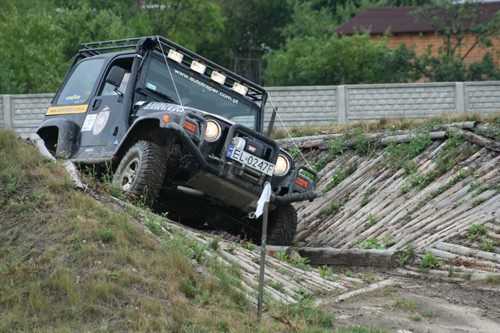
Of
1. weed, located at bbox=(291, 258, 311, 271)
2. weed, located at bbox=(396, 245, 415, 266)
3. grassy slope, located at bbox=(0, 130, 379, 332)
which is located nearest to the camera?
grassy slope, located at bbox=(0, 130, 379, 332)

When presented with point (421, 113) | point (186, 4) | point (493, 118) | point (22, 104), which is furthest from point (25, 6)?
point (493, 118)

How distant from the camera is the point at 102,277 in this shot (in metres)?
6.11

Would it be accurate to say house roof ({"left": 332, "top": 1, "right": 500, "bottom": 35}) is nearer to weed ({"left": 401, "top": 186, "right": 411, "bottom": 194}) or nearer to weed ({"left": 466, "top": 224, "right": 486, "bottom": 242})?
weed ({"left": 401, "top": 186, "right": 411, "bottom": 194})

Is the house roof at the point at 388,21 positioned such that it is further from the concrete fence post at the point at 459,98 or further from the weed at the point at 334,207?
the weed at the point at 334,207

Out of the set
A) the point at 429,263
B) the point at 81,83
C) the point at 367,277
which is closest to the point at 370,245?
the point at 429,263

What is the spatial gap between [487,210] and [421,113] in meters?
9.45

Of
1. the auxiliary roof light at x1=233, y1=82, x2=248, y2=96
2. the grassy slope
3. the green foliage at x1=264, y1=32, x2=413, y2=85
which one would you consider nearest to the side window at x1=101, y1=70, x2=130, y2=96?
the auxiliary roof light at x1=233, y1=82, x2=248, y2=96

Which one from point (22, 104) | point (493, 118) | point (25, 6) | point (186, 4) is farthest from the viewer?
point (25, 6)

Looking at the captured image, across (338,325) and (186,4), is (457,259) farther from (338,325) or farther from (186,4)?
(186,4)

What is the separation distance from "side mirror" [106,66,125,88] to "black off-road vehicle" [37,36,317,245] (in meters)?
0.01

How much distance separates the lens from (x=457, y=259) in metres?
8.41

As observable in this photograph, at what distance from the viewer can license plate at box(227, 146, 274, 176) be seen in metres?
8.87

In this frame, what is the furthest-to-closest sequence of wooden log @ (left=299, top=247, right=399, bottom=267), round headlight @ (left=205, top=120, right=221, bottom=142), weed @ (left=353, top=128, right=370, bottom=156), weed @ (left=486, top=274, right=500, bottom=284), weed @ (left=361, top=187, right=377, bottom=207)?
1. weed @ (left=353, top=128, right=370, bottom=156)
2. weed @ (left=361, top=187, right=377, bottom=207)
3. round headlight @ (left=205, top=120, right=221, bottom=142)
4. wooden log @ (left=299, top=247, right=399, bottom=267)
5. weed @ (left=486, top=274, right=500, bottom=284)

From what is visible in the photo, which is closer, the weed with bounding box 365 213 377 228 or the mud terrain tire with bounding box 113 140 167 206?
the mud terrain tire with bounding box 113 140 167 206
